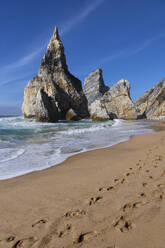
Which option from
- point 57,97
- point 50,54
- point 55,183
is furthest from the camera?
point 50,54

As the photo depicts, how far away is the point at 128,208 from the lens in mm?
2416

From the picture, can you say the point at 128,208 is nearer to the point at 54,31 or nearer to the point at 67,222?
the point at 67,222

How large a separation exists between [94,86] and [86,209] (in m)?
65.8

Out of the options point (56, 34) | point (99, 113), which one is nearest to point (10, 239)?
point (99, 113)

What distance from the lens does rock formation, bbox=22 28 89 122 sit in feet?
117

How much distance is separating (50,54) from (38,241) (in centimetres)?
4401

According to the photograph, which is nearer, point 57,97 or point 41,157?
point 41,157

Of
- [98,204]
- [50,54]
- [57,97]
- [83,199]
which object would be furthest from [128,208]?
[50,54]

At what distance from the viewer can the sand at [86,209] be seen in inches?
74.4

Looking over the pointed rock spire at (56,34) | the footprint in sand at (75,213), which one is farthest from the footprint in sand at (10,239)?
the pointed rock spire at (56,34)

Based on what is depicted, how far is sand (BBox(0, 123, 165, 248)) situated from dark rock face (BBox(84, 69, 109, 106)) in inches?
2384

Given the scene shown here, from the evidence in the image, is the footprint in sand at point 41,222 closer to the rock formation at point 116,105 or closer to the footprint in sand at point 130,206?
the footprint in sand at point 130,206

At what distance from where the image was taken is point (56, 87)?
122 feet

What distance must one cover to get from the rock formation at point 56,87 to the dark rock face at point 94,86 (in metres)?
21.4
